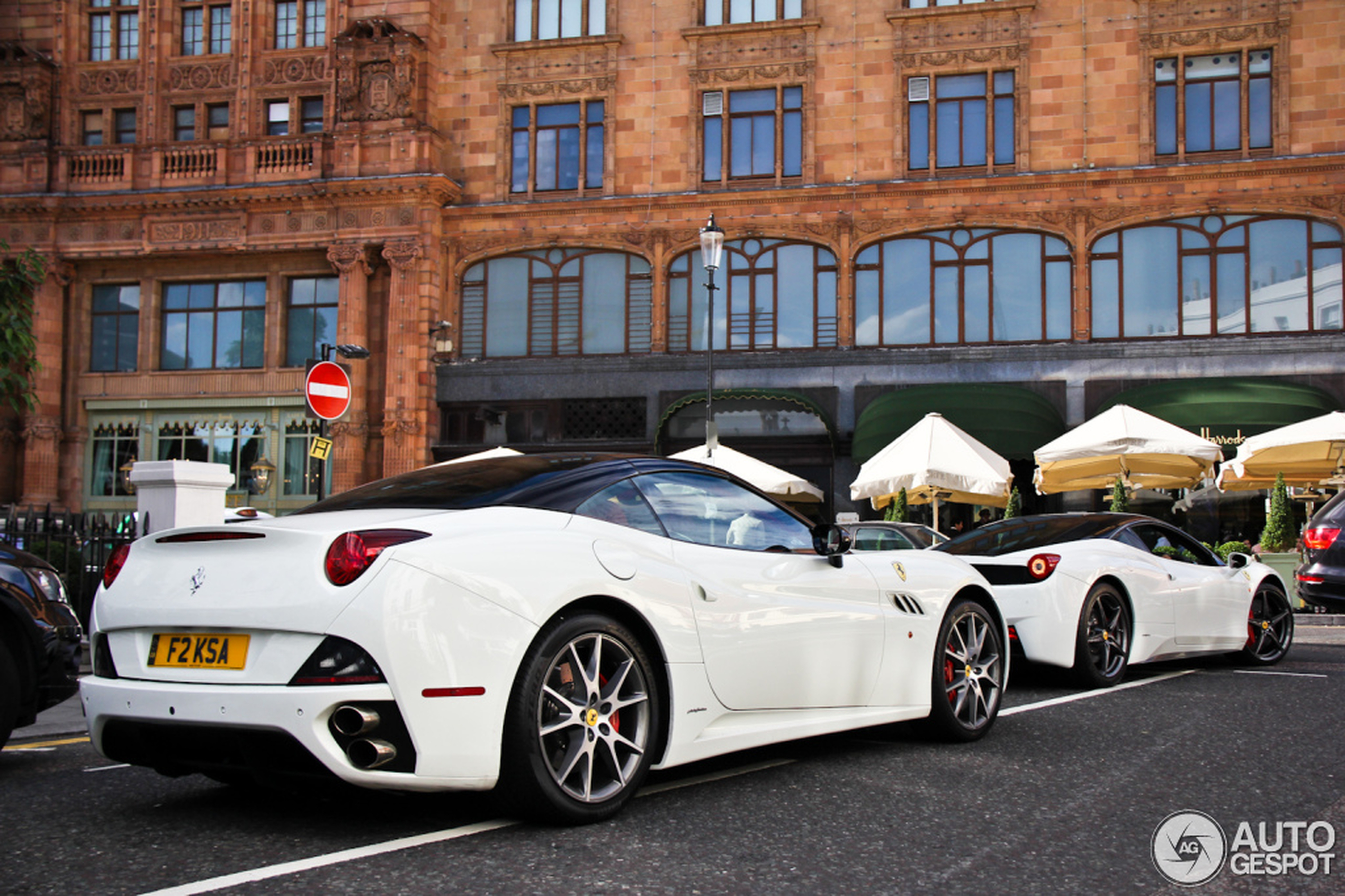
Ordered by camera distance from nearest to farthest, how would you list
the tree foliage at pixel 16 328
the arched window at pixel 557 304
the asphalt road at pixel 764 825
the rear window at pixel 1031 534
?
the asphalt road at pixel 764 825
the rear window at pixel 1031 534
the tree foliage at pixel 16 328
the arched window at pixel 557 304

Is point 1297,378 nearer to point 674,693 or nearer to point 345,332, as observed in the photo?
point 345,332

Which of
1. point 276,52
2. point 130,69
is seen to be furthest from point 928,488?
point 130,69

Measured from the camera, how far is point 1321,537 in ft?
26.5

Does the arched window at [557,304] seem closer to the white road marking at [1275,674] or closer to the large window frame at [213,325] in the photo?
the large window frame at [213,325]

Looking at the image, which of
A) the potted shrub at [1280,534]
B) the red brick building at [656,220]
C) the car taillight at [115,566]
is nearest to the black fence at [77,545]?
the car taillight at [115,566]

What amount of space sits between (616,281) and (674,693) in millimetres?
25096

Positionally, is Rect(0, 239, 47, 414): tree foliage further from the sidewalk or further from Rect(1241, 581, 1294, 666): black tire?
Rect(1241, 581, 1294, 666): black tire

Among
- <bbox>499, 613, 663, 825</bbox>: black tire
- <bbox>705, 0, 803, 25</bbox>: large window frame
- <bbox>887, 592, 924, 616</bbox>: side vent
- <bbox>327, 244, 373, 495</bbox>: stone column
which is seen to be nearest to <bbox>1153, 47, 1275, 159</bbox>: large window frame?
<bbox>705, 0, 803, 25</bbox>: large window frame

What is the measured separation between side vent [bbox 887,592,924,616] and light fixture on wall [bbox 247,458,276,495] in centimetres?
2606

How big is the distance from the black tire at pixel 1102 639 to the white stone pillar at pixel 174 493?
7104 mm

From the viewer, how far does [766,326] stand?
28.5 meters

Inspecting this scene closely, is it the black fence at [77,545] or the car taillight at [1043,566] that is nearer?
the car taillight at [1043,566]

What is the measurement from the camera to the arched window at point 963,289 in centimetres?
2744

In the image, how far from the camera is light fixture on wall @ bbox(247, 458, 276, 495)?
3002 centimetres
